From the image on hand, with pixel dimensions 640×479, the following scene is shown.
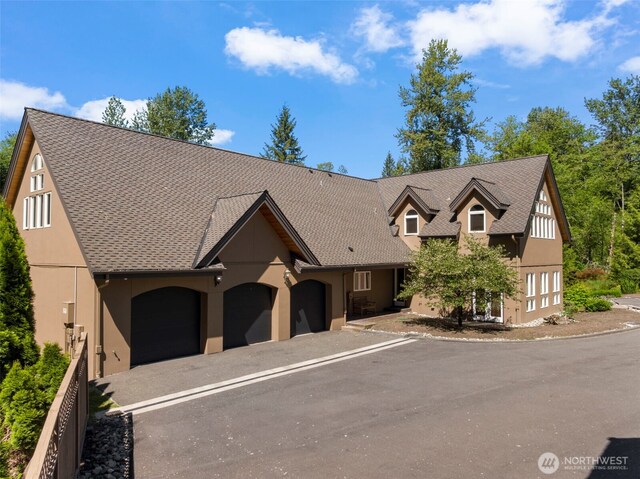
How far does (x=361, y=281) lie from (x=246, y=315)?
320 inches

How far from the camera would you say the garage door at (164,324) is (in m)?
13.2

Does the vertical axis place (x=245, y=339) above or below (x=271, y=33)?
below

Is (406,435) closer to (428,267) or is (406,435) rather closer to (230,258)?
(230,258)

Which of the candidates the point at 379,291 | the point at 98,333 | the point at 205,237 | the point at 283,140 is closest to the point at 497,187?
the point at 379,291

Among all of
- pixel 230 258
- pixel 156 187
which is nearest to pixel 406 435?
pixel 230 258

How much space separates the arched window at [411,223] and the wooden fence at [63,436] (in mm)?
18743

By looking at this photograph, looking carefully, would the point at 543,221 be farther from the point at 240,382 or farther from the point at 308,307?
the point at 240,382

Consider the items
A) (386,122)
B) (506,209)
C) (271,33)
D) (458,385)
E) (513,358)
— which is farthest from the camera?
(386,122)

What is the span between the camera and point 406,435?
7.84 m

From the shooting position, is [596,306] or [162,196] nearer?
[162,196]

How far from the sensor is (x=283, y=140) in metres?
55.5

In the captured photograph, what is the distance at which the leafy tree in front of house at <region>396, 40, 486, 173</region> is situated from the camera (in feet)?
147

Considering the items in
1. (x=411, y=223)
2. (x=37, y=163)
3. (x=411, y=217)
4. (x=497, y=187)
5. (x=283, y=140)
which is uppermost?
(x=283, y=140)

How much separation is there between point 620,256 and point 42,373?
4430cm
